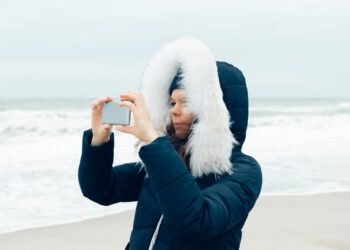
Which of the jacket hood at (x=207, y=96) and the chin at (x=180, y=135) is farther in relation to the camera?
the chin at (x=180, y=135)

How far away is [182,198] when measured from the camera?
5.01 ft

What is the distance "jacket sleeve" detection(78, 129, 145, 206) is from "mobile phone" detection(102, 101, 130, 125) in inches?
6.6

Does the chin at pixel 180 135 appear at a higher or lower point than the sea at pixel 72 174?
higher

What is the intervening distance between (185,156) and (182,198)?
335 mm

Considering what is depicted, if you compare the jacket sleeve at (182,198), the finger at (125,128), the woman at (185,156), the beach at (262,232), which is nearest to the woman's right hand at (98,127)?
the woman at (185,156)

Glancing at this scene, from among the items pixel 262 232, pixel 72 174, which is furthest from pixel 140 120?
pixel 72 174

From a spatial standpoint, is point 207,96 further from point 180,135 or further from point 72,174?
point 72,174

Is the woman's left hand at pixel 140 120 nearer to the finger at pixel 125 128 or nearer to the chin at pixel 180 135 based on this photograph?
the finger at pixel 125 128

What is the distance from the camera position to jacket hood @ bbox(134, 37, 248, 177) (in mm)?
1747

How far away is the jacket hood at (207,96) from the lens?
1.75 metres

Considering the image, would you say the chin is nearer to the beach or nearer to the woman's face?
the woman's face

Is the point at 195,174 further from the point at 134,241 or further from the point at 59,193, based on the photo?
the point at 59,193

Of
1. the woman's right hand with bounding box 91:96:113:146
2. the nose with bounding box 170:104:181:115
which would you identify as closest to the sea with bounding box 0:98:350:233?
the woman's right hand with bounding box 91:96:113:146

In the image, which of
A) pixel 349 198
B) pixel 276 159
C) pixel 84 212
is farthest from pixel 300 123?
pixel 84 212
